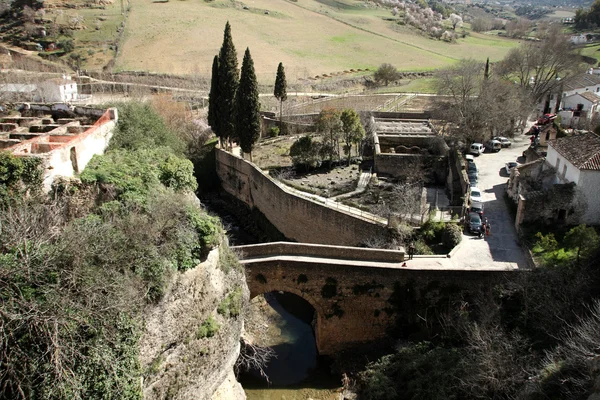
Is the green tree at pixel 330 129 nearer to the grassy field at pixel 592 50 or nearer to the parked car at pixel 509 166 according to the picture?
the parked car at pixel 509 166

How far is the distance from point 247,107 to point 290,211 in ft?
28.3

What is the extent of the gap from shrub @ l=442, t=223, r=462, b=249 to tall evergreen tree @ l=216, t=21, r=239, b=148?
1880 cm

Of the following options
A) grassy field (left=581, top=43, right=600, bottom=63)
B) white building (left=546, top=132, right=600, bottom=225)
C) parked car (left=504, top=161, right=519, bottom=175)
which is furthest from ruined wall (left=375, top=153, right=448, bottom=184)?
grassy field (left=581, top=43, right=600, bottom=63)

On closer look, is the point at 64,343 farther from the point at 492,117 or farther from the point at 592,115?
the point at 592,115

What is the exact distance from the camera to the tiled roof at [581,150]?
75.2ft

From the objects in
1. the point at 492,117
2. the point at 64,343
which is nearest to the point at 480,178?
the point at 492,117

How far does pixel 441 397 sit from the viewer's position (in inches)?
658

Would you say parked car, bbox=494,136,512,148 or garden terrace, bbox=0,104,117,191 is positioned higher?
garden terrace, bbox=0,104,117,191

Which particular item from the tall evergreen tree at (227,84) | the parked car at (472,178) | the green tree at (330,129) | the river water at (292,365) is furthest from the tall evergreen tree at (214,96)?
the parked car at (472,178)

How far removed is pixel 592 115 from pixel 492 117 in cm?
715

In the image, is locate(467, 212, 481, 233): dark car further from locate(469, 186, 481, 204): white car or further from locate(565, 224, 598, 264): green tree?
locate(565, 224, 598, 264): green tree

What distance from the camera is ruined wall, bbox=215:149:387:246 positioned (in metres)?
26.4

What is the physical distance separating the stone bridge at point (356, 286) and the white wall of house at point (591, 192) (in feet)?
23.4

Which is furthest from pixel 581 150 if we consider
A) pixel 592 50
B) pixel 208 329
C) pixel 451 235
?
pixel 592 50
